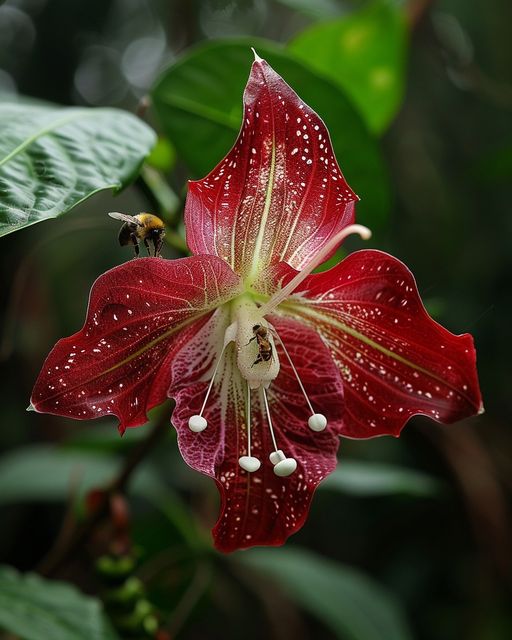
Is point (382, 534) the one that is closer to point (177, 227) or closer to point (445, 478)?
point (445, 478)

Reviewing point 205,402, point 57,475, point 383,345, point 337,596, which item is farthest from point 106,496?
point 337,596

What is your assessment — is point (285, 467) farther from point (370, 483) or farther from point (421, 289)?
point (421, 289)

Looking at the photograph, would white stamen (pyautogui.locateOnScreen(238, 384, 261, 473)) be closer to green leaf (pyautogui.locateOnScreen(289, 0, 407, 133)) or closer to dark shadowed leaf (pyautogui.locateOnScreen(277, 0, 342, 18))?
green leaf (pyautogui.locateOnScreen(289, 0, 407, 133))

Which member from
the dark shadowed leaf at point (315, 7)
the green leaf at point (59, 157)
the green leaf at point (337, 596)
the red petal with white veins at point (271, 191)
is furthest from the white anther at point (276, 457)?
the dark shadowed leaf at point (315, 7)

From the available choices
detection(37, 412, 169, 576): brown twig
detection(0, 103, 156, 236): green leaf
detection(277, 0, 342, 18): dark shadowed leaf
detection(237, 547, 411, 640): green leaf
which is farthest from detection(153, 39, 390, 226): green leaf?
detection(237, 547, 411, 640): green leaf

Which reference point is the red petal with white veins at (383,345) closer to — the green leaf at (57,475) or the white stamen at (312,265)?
the white stamen at (312,265)

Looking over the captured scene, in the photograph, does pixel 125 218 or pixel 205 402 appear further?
pixel 205 402

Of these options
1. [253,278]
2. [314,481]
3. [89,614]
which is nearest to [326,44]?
[253,278]
